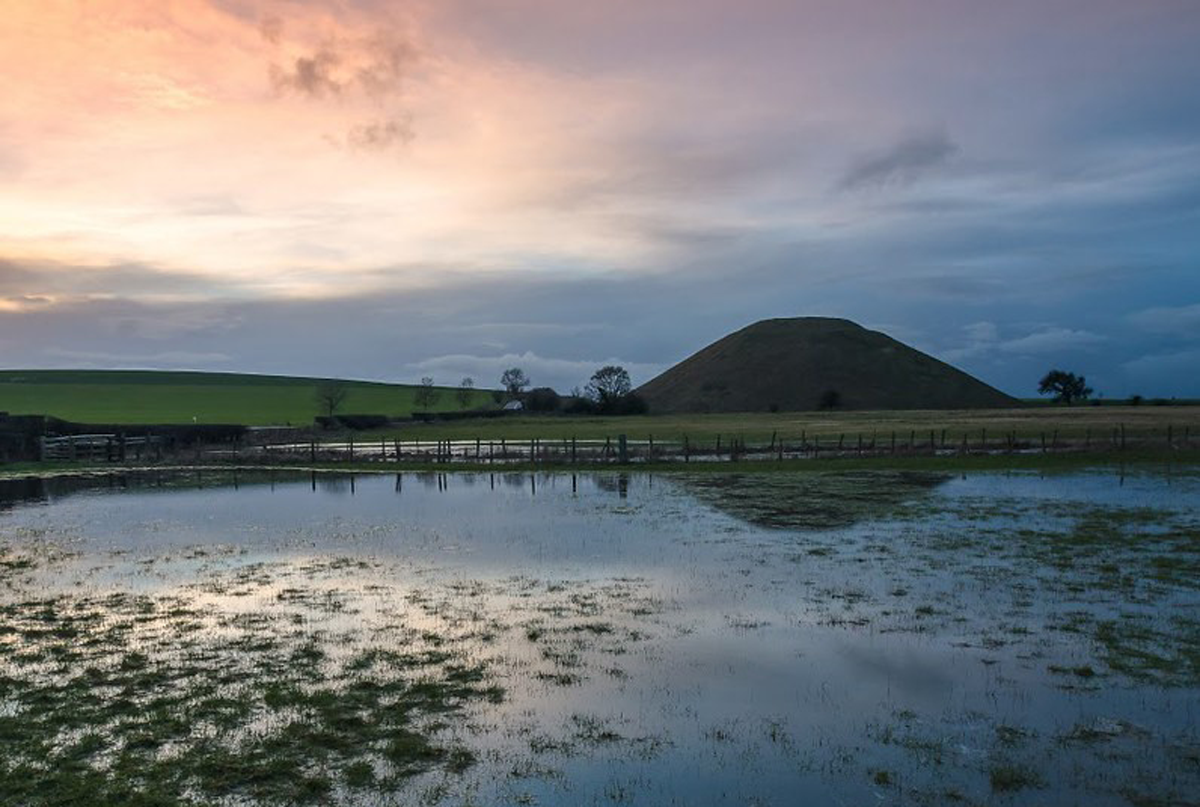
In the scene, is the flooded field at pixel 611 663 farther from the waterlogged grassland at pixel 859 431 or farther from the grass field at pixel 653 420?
the grass field at pixel 653 420

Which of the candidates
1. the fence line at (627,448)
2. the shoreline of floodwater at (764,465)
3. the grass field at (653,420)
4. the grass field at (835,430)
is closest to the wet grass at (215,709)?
the shoreline of floodwater at (764,465)

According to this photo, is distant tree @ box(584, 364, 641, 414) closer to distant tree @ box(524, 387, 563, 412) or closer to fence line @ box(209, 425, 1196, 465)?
distant tree @ box(524, 387, 563, 412)

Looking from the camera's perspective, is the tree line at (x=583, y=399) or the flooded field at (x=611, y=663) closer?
the flooded field at (x=611, y=663)

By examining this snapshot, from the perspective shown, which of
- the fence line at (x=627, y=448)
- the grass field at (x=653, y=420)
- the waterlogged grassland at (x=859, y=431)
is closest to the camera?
the fence line at (x=627, y=448)

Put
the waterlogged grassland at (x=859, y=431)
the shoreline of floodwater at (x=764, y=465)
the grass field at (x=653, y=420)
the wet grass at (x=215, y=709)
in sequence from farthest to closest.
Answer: the grass field at (x=653, y=420), the waterlogged grassland at (x=859, y=431), the shoreline of floodwater at (x=764, y=465), the wet grass at (x=215, y=709)

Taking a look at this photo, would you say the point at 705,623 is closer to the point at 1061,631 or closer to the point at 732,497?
the point at 1061,631

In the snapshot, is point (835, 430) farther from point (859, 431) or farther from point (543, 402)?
point (543, 402)

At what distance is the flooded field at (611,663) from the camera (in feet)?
36.2

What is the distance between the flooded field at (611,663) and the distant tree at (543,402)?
128795 mm

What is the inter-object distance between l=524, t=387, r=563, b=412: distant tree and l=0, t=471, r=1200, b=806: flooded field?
128795 millimetres

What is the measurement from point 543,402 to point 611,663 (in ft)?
486

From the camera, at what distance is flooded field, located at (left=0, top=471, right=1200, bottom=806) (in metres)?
11.0

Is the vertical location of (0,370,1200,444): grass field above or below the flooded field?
above

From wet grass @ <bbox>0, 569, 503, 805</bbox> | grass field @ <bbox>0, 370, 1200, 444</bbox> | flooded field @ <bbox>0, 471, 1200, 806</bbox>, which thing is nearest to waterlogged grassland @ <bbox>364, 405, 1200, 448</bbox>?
grass field @ <bbox>0, 370, 1200, 444</bbox>
